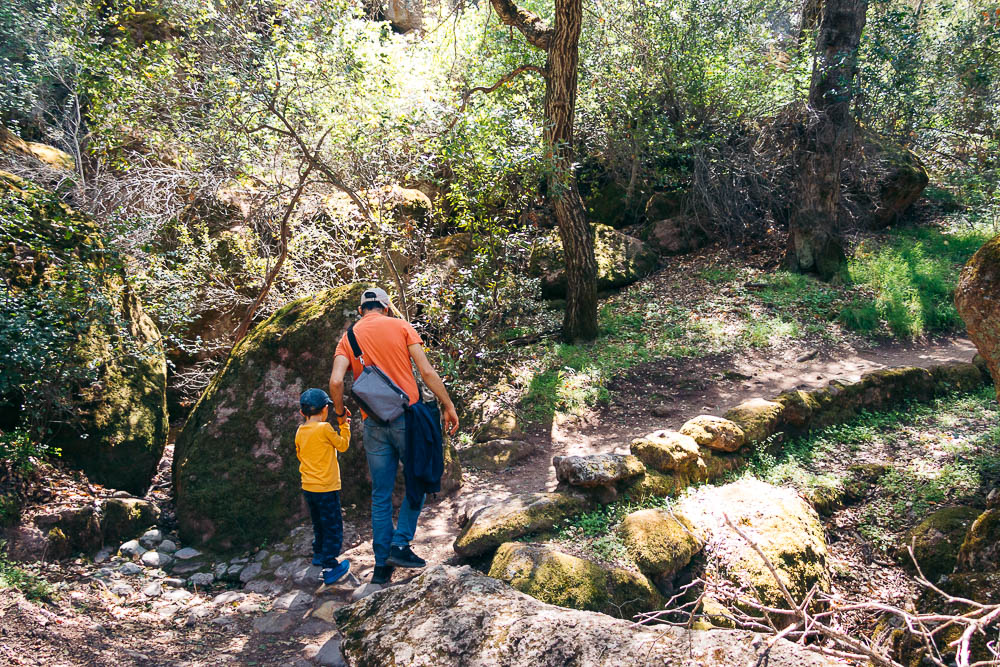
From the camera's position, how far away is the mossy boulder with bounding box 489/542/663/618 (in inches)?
148

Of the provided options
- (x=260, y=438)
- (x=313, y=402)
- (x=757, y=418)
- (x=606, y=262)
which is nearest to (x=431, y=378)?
(x=313, y=402)

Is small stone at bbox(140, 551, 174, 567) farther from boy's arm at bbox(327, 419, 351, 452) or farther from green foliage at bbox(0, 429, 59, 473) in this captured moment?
boy's arm at bbox(327, 419, 351, 452)

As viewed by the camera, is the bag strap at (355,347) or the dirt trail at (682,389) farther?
the dirt trail at (682,389)

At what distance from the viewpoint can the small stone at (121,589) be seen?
170 inches

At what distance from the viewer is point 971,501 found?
16.1 feet

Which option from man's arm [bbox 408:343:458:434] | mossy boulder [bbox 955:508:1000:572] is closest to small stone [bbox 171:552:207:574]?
man's arm [bbox 408:343:458:434]

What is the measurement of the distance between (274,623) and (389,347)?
6.41ft

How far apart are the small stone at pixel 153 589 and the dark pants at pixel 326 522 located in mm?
1110

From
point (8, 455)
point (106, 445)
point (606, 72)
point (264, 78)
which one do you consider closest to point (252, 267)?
point (264, 78)

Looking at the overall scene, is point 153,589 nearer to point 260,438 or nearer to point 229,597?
point 229,597

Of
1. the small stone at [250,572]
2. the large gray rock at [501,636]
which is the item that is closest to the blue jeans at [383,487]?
the large gray rock at [501,636]

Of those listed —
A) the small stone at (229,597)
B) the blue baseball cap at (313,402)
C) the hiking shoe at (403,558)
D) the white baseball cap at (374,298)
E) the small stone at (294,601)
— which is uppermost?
the white baseball cap at (374,298)

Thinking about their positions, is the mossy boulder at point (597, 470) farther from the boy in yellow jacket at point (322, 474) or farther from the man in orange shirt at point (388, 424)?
the boy in yellow jacket at point (322, 474)

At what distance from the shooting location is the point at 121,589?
14.3 feet
